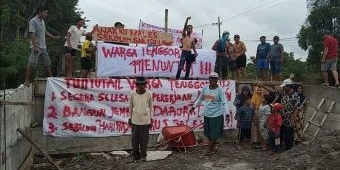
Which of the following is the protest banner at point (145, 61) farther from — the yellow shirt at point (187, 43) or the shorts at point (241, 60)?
the yellow shirt at point (187, 43)

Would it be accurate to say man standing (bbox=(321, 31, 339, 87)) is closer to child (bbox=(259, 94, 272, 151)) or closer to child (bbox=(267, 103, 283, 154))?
child (bbox=(259, 94, 272, 151))

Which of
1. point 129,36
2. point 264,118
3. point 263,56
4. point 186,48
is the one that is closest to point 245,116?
point 264,118

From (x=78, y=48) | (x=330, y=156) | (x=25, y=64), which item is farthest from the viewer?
(x=78, y=48)

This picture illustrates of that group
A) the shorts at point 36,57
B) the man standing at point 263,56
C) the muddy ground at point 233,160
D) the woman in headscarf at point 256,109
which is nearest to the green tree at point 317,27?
the man standing at point 263,56

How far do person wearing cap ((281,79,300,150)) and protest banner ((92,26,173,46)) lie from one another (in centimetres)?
488

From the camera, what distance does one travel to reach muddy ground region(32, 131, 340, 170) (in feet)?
28.5

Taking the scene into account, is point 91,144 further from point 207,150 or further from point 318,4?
point 318,4

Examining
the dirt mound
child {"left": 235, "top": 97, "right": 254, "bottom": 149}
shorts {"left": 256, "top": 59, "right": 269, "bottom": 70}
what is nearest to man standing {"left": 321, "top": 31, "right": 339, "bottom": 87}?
shorts {"left": 256, "top": 59, "right": 269, "bottom": 70}

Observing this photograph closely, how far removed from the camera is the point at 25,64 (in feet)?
37.2

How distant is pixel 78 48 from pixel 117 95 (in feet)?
6.27

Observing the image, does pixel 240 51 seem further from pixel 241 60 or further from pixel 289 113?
pixel 289 113

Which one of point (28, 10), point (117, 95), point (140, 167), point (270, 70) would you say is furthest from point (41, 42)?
point (28, 10)

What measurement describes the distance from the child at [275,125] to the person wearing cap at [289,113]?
0.49ft

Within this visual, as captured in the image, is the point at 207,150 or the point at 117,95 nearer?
the point at 207,150
